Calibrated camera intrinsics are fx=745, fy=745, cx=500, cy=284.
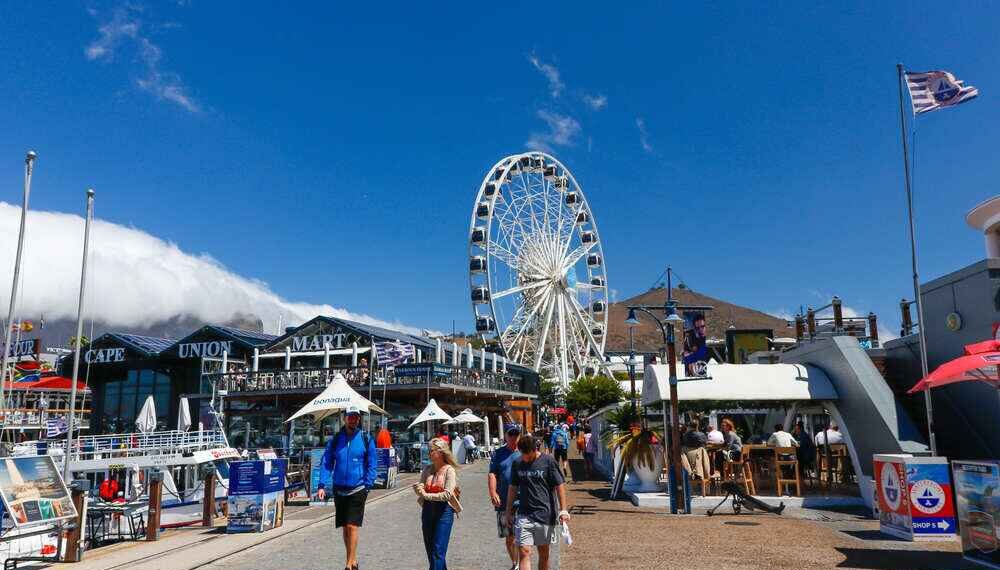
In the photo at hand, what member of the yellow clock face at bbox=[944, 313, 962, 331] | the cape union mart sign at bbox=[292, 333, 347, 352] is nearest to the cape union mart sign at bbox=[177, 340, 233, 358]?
the cape union mart sign at bbox=[292, 333, 347, 352]

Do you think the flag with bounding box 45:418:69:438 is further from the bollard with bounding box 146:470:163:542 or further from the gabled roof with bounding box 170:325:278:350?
the bollard with bounding box 146:470:163:542

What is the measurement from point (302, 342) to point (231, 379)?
579 cm

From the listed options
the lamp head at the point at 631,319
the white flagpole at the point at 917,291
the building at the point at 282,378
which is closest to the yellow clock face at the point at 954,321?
the white flagpole at the point at 917,291

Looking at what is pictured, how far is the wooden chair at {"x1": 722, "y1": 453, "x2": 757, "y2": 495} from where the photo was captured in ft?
47.5

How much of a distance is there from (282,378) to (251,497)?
24146 millimetres

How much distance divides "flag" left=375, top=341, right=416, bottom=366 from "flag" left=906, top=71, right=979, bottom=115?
1106 inches

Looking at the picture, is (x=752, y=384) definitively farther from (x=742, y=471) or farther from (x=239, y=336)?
(x=239, y=336)

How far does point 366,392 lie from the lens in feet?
109

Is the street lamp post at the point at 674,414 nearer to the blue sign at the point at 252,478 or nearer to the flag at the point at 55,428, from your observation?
the blue sign at the point at 252,478

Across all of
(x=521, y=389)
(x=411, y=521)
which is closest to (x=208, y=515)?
(x=411, y=521)

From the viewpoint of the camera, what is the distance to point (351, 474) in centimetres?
759

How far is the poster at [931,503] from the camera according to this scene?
10141 mm

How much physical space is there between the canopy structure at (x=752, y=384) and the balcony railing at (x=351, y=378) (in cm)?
1648

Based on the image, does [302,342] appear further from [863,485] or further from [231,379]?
[863,485]
